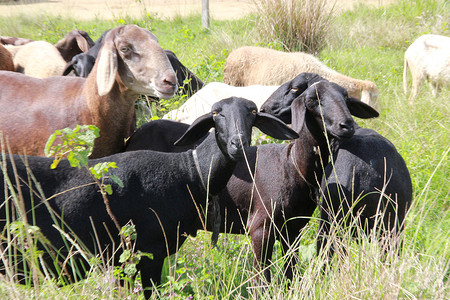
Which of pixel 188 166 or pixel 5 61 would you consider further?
pixel 5 61

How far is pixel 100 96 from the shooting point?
4266mm

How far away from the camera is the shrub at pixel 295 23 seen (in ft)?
29.2

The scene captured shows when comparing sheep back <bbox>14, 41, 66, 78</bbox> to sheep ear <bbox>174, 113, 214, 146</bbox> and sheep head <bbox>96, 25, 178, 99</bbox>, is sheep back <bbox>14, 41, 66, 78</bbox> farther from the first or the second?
sheep ear <bbox>174, 113, 214, 146</bbox>

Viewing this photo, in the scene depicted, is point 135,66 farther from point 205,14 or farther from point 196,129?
point 205,14

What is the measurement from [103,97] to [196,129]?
3.90ft

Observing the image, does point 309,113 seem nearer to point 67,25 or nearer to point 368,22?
point 368,22

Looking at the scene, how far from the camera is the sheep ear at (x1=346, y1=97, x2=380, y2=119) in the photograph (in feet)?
13.0

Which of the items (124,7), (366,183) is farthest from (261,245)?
(124,7)

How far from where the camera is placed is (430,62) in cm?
830

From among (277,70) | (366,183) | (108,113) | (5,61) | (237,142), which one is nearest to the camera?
(237,142)

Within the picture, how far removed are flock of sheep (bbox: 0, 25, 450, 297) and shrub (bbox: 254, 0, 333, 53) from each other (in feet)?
13.6

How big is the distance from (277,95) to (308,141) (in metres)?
1.35

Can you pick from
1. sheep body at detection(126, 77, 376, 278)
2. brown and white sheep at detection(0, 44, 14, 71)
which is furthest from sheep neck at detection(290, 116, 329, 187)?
brown and white sheep at detection(0, 44, 14, 71)

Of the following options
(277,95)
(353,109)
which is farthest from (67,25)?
(353,109)
